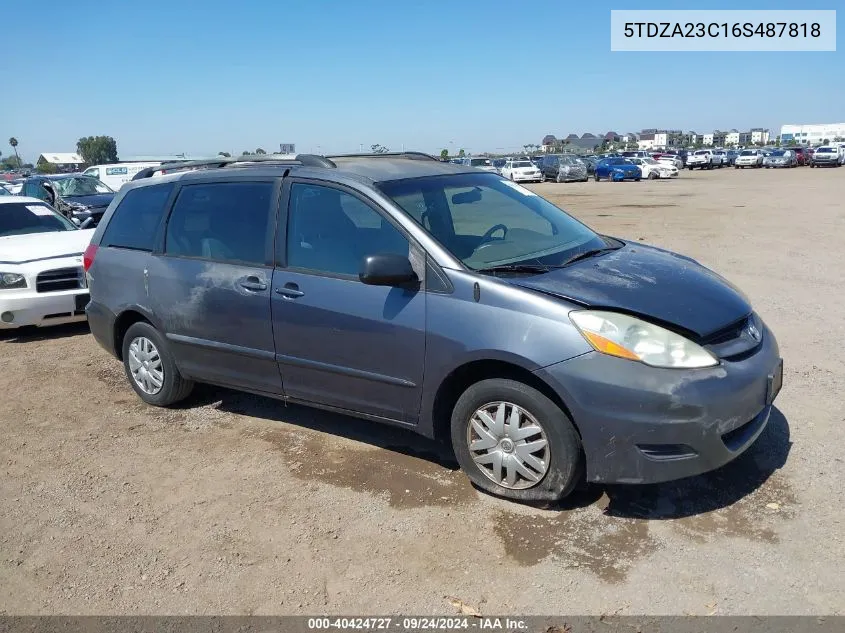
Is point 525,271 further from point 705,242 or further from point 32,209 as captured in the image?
point 705,242

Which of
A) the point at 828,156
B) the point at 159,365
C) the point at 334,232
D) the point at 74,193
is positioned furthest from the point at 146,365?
the point at 828,156

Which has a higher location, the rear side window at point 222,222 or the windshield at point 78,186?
the windshield at point 78,186

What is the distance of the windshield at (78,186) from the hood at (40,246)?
295 inches

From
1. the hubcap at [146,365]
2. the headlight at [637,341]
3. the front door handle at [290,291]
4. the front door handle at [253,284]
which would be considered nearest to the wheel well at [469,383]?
the headlight at [637,341]

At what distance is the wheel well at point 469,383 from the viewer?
3766 mm

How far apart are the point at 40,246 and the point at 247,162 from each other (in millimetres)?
4301

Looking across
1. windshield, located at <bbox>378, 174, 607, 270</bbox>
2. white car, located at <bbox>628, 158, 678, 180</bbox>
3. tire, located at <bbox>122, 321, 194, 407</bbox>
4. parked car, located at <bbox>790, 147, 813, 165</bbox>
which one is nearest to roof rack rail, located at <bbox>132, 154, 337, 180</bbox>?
windshield, located at <bbox>378, 174, 607, 270</bbox>

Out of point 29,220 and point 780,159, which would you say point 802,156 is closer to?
point 780,159

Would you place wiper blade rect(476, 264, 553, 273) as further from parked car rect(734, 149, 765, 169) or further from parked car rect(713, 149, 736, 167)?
parked car rect(713, 149, 736, 167)

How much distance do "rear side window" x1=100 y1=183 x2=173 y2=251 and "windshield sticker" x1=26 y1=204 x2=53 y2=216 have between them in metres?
4.41

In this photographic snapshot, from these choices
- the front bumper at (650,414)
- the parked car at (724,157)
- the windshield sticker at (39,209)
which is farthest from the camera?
the parked car at (724,157)

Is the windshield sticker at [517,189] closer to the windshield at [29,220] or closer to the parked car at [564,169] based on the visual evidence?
the windshield at [29,220]

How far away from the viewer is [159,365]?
222 inches

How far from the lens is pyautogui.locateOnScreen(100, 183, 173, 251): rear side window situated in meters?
5.60
